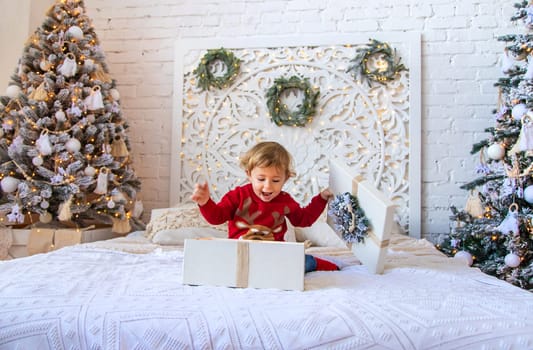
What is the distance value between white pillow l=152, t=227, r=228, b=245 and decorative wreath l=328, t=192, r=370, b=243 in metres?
1.02

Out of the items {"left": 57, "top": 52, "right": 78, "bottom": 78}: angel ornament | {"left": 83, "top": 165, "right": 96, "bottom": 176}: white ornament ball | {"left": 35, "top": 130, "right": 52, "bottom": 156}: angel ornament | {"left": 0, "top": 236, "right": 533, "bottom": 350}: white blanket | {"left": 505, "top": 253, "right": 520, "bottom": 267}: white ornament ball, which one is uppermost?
{"left": 57, "top": 52, "right": 78, "bottom": 78}: angel ornament

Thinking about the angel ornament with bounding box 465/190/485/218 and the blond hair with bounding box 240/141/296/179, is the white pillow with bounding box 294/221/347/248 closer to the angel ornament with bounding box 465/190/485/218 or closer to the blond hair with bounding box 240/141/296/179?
the angel ornament with bounding box 465/190/485/218

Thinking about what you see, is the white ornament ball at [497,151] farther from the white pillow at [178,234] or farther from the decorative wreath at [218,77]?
the decorative wreath at [218,77]

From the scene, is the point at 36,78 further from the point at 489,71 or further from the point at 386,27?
the point at 489,71

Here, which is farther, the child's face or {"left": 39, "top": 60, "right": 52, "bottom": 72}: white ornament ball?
{"left": 39, "top": 60, "right": 52, "bottom": 72}: white ornament ball

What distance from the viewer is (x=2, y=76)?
3.13 metres

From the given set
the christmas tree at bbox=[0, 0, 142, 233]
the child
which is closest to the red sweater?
the child

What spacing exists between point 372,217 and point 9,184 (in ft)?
7.17

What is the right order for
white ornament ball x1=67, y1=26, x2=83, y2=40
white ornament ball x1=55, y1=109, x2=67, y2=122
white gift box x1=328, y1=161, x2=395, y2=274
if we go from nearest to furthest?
white gift box x1=328, y1=161, x2=395, y2=274 < white ornament ball x1=55, y1=109, x2=67, y2=122 < white ornament ball x1=67, y1=26, x2=83, y2=40

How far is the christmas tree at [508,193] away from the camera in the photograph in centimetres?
240

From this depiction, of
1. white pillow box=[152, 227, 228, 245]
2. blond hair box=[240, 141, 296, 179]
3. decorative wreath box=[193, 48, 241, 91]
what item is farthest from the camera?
decorative wreath box=[193, 48, 241, 91]

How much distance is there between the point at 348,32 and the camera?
3268 millimetres

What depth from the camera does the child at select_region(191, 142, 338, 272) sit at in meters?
1.56

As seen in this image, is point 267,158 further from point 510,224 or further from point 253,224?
point 510,224
